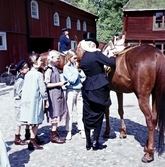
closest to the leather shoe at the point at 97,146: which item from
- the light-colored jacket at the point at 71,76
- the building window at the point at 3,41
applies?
the light-colored jacket at the point at 71,76

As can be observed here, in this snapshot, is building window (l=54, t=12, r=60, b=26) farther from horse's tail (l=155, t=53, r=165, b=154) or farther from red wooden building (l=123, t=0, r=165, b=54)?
→ horse's tail (l=155, t=53, r=165, b=154)

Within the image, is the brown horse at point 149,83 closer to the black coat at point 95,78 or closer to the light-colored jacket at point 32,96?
the black coat at point 95,78

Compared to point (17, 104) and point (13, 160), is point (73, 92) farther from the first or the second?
point (13, 160)

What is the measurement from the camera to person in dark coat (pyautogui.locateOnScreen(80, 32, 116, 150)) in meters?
3.86

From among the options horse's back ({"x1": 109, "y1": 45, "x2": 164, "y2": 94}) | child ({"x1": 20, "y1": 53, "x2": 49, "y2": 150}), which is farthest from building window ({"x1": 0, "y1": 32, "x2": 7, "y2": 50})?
horse's back ({"x1": 109, "y1": 45, "x2": 164, "y2": 94})

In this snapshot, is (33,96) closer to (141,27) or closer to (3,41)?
(3,41)

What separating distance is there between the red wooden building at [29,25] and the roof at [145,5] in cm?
559

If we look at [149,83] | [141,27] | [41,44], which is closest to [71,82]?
[149,83]

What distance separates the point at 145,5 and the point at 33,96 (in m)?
22.1

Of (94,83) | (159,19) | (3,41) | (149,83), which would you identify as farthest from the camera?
(159,19)

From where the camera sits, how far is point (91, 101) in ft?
13.1

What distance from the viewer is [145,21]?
23.7 meters

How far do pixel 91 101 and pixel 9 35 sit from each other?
11.7 meters

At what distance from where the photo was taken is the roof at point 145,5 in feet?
74.6
